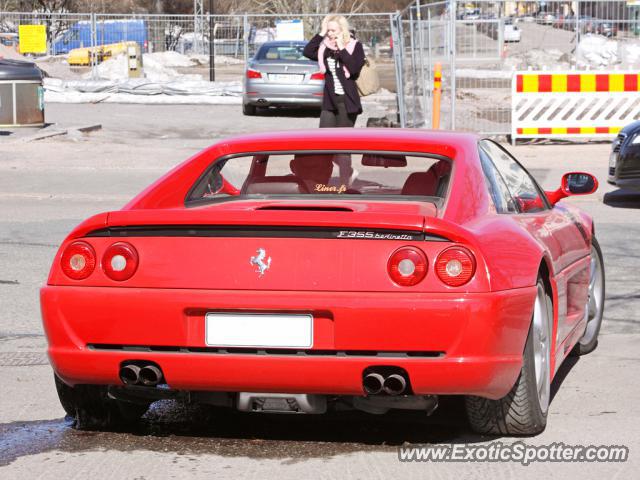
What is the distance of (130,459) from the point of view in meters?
4.82

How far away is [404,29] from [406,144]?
20.7m

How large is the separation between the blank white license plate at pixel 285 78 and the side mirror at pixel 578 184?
21.7m

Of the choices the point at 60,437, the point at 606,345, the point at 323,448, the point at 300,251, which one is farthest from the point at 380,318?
the point at 606,345

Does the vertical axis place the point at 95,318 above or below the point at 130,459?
above

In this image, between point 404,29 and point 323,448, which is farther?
point 404,29

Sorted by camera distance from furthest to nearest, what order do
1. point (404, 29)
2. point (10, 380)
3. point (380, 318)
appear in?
point (404, 29)
point (10, 380)
point (380, 318)

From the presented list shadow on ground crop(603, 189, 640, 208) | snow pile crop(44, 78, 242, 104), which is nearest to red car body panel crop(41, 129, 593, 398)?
shadow on ground crop(603, 189, 640, 208)

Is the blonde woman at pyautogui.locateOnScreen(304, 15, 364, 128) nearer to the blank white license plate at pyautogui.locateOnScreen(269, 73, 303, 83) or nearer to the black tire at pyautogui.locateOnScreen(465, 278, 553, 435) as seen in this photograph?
the black tire at pyautogui.locateOnScreen(465, 278, 553, 435)

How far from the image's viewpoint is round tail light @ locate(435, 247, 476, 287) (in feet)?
15.1

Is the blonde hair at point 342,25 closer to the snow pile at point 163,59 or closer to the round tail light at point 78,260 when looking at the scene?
the round tail light at point 78,260

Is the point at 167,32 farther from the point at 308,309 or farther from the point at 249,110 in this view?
the point at 308,309

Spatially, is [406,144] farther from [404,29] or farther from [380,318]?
[404,29]

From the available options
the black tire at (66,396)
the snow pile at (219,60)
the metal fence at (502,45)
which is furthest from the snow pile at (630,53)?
the snow pile at (219,60)

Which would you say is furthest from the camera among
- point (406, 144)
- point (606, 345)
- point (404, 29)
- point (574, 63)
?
point (404, 29)
